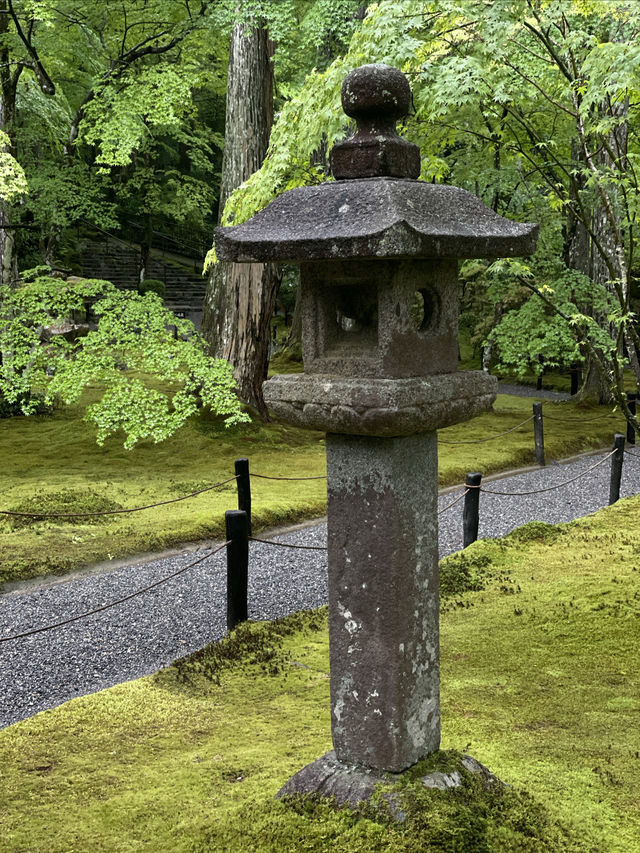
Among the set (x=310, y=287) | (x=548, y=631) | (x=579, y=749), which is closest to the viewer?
(x=310, y=287)

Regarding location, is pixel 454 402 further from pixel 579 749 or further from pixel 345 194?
pixel 579 749

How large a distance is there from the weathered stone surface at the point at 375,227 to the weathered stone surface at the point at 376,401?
0.50 m

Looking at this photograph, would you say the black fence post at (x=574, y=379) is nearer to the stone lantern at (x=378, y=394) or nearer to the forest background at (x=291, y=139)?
the forest background at (x=291, y=139)

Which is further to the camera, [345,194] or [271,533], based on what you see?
[271,533]

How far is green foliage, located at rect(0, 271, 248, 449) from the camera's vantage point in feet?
32.9

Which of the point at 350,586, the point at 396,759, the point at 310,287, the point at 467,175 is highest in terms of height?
the point at 467,175

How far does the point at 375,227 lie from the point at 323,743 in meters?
2.79

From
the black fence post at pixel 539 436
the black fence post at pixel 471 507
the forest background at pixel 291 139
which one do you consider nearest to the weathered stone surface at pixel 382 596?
the forest background at pixel 291 139

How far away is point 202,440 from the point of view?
1309cm

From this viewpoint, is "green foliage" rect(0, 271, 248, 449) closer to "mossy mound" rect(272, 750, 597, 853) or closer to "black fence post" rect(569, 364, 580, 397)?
"mossy mound" rect(272, 750, 597, 853)

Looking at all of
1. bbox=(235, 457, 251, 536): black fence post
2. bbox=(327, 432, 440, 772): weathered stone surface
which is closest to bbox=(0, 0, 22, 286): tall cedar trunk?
bbox=(235, 457, 251, 536): black fence post

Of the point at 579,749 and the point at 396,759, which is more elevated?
the point at 396,759

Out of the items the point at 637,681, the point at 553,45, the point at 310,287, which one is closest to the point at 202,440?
the point at 553,45

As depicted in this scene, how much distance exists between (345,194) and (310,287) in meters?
0.43
